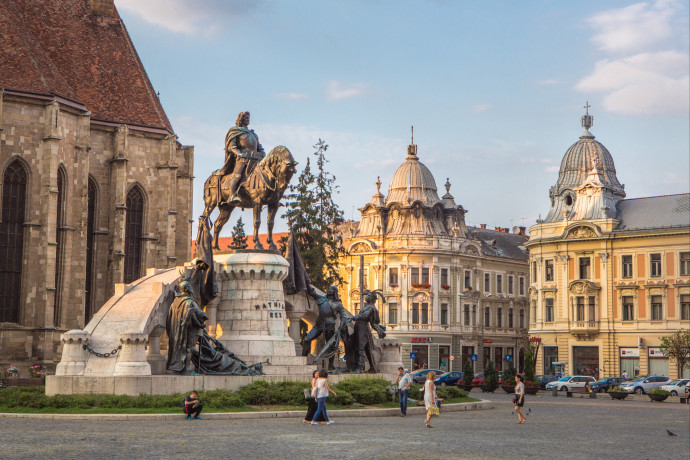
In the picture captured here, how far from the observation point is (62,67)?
4919 cm

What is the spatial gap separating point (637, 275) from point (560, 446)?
4943 cm

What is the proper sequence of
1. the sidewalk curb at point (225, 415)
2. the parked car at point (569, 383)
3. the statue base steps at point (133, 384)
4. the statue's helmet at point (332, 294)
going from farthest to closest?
1. the parked car at point (569, 383)
2. the statue's helmet at point (332, 294)
3. the statue base steps at point (133, 384)
4. the sidewalk curb at point (225, 415)

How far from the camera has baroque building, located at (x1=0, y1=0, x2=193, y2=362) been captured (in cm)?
4184

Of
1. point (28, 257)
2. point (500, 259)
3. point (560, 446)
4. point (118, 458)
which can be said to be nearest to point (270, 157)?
point (560, 446)

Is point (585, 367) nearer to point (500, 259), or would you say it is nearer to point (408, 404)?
point (500, 259)

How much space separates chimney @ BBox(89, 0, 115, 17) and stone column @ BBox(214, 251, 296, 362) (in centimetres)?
3027

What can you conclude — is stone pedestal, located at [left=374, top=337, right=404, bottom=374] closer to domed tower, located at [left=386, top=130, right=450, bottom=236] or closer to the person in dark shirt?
the person in dark shirt

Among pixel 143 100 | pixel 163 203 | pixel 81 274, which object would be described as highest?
pixel 143 100

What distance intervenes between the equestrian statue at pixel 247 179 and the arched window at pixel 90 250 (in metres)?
20.0

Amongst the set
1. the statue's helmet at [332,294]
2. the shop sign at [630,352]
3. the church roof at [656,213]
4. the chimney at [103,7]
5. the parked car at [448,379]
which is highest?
the chimney at [103,7]

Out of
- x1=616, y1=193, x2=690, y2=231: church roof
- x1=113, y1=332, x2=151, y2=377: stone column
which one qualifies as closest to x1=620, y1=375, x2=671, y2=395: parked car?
x1=616, y1=193, x2=690, y2=231: church roof

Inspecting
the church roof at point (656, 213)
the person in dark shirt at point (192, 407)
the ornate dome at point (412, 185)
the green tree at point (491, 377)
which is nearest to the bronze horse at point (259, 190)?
the person in dark shirt at point (192, 407)

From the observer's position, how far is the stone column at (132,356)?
23.5 metres

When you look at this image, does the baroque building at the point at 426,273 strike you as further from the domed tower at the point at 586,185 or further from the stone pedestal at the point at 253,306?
the stone pedestal at the point at 253,306
